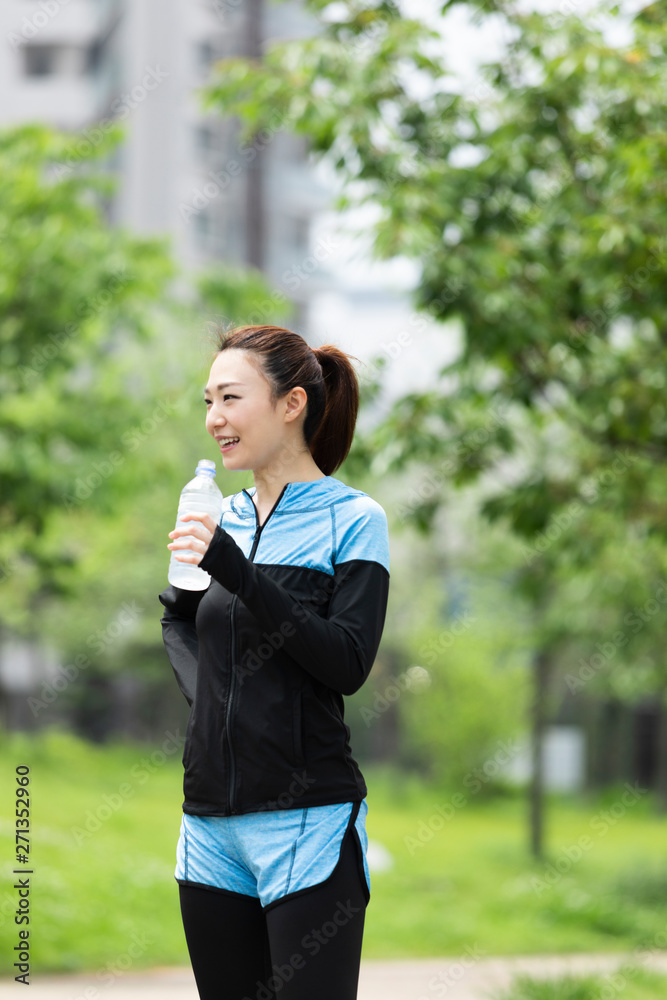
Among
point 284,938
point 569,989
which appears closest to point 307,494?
point 284,938

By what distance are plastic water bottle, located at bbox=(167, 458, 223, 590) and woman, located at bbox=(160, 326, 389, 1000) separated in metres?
0.04

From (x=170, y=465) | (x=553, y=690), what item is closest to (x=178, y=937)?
(x=170, y=465)

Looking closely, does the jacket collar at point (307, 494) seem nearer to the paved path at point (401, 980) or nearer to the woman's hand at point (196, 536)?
the woman's hand at point (196, 536)

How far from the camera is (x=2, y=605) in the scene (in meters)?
20.3

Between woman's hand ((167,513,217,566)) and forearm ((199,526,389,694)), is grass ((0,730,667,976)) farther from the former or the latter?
woman's hand ((167,513,217,566))

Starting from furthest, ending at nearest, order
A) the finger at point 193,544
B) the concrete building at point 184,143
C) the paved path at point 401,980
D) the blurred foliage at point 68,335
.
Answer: the concrete building at point 184,143, the blurred foliage at point 68,335, the paved path at point 401,980, the finger at point 193,544

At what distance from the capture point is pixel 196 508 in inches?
71.0

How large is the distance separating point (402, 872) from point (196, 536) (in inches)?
547

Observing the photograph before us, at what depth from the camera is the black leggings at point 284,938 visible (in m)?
1.82

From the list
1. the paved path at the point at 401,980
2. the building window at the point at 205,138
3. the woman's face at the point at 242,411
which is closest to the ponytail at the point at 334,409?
the woman's face at the point at 242,411

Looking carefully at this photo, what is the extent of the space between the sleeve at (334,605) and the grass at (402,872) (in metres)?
4.40

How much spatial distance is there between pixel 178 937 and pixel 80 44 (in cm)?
3144

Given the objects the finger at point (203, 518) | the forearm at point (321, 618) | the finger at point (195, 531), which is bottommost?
the forearm at point (321, 618)

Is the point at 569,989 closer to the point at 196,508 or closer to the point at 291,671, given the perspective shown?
the point at 291,671
